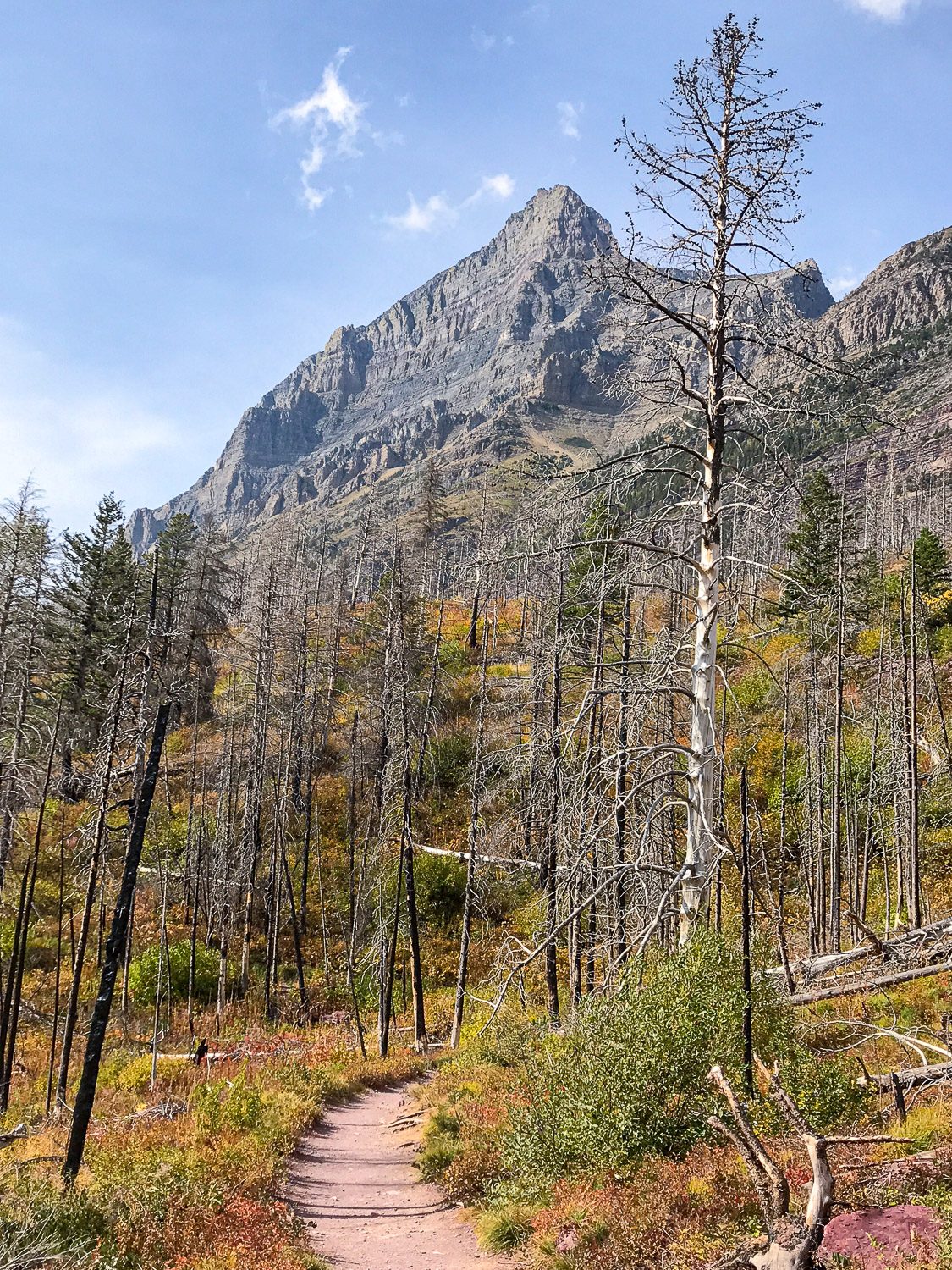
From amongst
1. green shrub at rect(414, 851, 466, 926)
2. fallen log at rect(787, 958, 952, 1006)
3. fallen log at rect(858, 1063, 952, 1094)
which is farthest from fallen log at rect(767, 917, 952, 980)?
green shrub at rect(414, 851, 466, 926)

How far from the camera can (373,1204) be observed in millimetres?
11281

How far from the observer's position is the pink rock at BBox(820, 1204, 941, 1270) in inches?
196

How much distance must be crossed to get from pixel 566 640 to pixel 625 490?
1422mm

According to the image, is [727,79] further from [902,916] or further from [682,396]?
[902,916]

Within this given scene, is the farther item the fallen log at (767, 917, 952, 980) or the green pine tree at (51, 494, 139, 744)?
the green pine tree at (51, 494, 139, 744)

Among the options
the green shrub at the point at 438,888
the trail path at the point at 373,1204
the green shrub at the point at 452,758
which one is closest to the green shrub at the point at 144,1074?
the trail path at the point at 373,1204

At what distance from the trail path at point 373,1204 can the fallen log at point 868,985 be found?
19.2ft

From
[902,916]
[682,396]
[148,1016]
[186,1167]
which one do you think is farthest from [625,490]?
[148,1016]

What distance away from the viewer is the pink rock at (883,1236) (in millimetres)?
4980

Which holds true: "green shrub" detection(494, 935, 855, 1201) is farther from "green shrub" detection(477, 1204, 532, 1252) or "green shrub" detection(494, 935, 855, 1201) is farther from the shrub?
"green shrub" detection(477, 1204, 532, 1252)

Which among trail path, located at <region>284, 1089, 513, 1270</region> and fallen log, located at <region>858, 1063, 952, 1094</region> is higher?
fallen log, located at <region>858, 1063, 952, 1094</region>

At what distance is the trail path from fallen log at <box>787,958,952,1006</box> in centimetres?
584

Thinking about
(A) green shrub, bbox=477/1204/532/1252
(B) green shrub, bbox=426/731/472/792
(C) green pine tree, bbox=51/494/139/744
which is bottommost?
(A) green shrub, bbox=477/1204/532/1252

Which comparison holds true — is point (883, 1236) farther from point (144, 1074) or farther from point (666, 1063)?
point (144, 1074)
